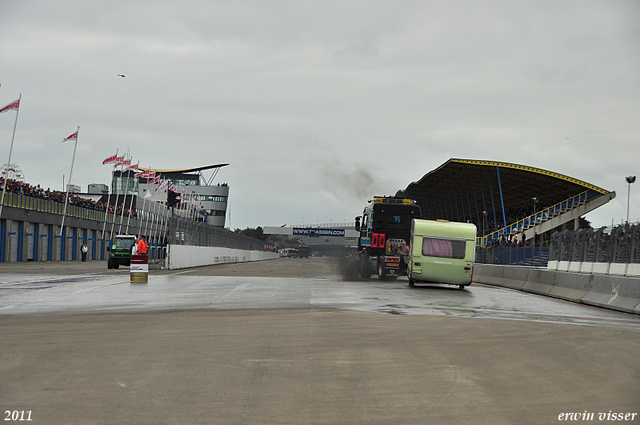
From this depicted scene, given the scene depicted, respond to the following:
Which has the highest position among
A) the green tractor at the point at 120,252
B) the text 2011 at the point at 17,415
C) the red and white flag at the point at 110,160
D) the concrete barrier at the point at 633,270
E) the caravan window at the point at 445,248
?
the red and white flag at the point at 110,160

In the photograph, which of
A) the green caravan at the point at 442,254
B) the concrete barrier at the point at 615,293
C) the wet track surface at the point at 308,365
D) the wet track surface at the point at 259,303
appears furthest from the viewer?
the green caravan at the point at 442,254

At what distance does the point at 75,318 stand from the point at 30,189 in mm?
46218

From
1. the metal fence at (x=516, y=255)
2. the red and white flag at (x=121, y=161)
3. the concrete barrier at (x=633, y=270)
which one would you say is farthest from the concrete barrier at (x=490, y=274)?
the red and white flag at (x=121, y=161)

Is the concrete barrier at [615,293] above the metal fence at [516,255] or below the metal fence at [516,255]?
below

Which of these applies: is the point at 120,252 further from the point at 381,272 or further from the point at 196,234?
the point at 381,272

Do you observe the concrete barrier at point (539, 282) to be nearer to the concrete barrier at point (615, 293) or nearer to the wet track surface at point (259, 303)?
the concrete barrier at point (615, 293)

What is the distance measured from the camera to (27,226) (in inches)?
2131

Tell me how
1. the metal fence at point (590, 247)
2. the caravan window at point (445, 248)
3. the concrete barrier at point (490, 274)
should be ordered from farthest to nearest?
the concrete barrier at point (490, 274) → the caravan window at point (445, 248) → the metal fence at point (590, 247)

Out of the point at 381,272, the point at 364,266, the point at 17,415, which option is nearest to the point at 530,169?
the point at 364,266

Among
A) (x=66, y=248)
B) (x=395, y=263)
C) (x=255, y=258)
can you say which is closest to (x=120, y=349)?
(x=395, y=263)

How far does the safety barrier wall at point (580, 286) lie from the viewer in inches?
689

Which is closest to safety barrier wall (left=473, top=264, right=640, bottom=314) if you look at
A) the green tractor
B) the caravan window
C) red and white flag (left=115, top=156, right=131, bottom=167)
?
the caravan window

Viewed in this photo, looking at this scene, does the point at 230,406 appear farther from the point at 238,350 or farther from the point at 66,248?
the point at 66,248

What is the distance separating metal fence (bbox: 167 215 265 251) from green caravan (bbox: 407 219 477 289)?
1655cm
